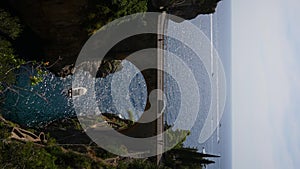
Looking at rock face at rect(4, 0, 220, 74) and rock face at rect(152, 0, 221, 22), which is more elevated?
rock face at rect(152, 0, 221, 22)

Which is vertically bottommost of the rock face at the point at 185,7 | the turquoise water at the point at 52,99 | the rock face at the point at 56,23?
the turquoise water at the point at 52,99

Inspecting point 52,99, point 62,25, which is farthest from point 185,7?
point 52,99

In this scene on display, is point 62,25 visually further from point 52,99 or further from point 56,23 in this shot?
point 52,99

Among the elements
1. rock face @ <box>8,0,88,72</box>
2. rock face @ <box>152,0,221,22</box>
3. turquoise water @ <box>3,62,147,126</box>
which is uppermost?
rock face @ <box>152,0,221,22</box>

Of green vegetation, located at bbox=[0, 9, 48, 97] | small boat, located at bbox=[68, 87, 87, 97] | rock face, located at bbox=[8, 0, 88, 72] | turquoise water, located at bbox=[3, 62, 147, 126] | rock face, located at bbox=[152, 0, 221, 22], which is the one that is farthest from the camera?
small boat, located at bbox=[68, 87, 87, 97]

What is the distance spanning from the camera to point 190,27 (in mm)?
10008

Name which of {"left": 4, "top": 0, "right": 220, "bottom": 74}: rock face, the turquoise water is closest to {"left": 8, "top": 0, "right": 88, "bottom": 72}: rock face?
{"left": 4, "top": 0, "right": 220, "bottom": 74}: rock face

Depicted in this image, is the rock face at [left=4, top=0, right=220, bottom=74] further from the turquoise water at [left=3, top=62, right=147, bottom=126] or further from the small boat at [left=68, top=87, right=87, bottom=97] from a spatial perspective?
the small boat at [left=68, top=87, right=87, bottom=97]

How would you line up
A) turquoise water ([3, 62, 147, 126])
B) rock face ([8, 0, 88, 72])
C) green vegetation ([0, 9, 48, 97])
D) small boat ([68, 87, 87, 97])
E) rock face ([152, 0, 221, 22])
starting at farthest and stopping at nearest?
small boat ([68, 87, 87, 97])
rock face ([152, 0, 221, 22])
turquoise water ([3, 62, 147, 126])
rock face ([8, 0, 88, 72])
green vegetation ([0, 9, 48, 97])

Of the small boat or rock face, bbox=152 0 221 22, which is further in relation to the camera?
the small boat

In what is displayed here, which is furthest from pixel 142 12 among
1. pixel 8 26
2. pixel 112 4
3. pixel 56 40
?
pixel 8 26

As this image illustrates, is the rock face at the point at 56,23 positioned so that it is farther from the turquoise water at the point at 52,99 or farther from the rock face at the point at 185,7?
the rock face at the point at 185,7

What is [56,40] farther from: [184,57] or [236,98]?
[236,98]

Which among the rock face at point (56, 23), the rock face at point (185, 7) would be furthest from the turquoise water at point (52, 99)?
the rock face at point (185, 7)
